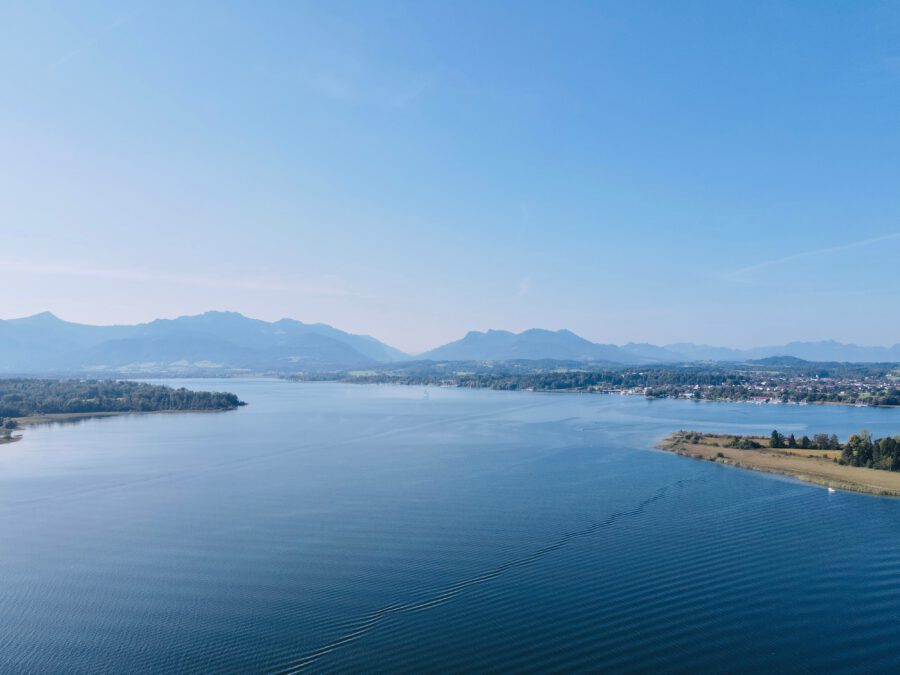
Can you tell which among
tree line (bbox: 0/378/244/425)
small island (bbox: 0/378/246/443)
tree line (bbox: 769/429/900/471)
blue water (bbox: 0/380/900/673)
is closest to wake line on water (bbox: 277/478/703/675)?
blue water (bbox: 0/380/900/673)

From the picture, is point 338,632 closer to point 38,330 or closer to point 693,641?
point 693,641

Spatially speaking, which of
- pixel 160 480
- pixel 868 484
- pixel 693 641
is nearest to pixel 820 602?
pixel 693 641

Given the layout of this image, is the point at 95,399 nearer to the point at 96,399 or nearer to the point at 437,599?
the point at 96,399

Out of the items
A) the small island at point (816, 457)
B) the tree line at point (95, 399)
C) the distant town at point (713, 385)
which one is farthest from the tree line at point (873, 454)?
the tree line at point (95, 399)

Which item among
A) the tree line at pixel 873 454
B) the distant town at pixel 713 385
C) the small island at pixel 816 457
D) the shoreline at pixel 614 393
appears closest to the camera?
the small island at pixel 816 457

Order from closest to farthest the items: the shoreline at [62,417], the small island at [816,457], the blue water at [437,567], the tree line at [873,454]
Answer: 1. the blue water at [437,567]
2. the small island at [816,457]
3. the tree line at [873,454]
4. the shoreline at [62,417]

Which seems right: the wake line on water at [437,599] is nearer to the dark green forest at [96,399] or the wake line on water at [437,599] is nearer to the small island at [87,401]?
the small island at [87,401]

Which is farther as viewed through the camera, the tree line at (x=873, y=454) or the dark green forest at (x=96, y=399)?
the dark green forest at (x=96, y=399)
